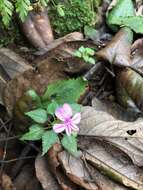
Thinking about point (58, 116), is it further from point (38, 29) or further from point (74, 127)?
point (38, 29)

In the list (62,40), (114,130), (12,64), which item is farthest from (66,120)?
(62,40)

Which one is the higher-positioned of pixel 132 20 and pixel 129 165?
pixel 132 20

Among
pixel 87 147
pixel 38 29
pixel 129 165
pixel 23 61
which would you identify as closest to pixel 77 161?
pixel 87 147

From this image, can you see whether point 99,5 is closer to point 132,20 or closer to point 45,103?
point 132,20

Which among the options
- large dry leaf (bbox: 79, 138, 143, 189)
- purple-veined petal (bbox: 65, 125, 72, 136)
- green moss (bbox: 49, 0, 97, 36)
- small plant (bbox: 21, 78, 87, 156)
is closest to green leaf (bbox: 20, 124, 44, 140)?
small plant (bbox: 21, 78, 87, 156)

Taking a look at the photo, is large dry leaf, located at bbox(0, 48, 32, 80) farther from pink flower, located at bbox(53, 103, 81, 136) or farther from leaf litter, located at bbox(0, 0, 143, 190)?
pink flower, located at bbox(53, 103, 81, 136)
